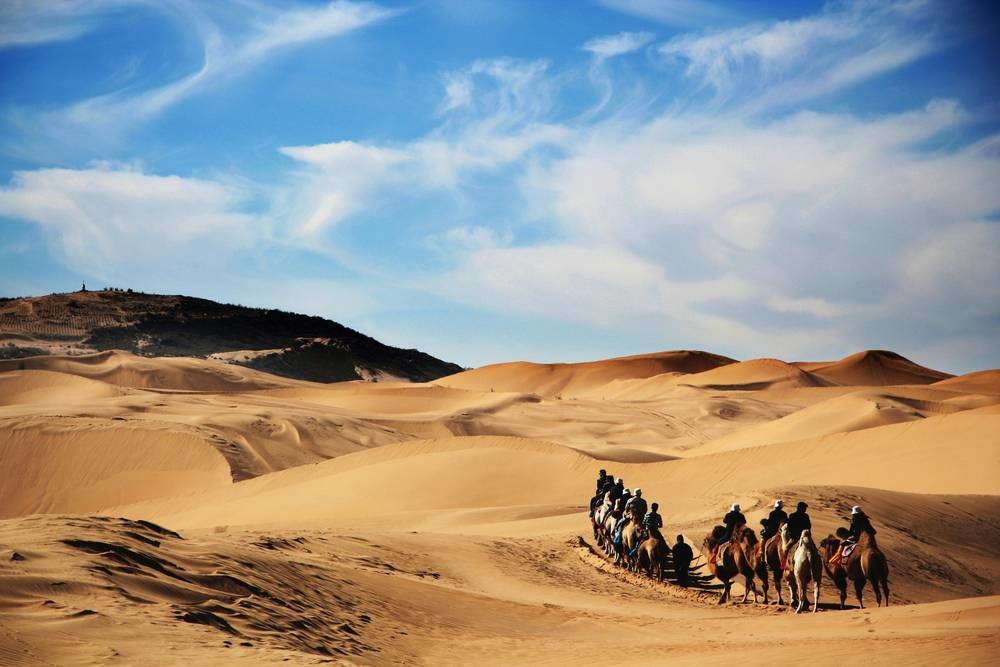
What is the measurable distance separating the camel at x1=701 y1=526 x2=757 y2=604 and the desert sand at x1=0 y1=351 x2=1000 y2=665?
48 cm

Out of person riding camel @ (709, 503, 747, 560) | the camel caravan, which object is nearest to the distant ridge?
the camel caravan

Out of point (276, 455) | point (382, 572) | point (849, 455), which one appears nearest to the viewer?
point (382, 572)

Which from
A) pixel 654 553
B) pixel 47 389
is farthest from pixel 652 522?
pixel 47 389

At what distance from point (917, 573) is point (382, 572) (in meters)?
10.4

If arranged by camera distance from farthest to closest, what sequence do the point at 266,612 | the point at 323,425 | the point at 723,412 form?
the point at 723,412
the point at 323,425
the point at 266,612

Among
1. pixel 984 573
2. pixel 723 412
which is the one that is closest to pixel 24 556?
pixel 984 573

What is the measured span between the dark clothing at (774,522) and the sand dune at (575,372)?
3493 inches

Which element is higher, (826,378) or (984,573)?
(826,378)

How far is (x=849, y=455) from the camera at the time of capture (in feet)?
110

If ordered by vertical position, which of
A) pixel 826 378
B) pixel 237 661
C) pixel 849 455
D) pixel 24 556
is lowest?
pixel 237 661

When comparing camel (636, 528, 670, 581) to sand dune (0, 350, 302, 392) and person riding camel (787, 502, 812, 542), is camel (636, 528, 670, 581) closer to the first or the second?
person riding camel (787, 502, 812, 542)

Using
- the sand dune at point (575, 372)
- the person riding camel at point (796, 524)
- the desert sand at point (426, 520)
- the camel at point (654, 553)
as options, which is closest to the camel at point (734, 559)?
the desert sand at point (426, 520)

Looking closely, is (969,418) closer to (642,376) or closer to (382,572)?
(382,572)

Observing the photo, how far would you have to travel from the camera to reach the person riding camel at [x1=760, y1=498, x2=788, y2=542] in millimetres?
16750
